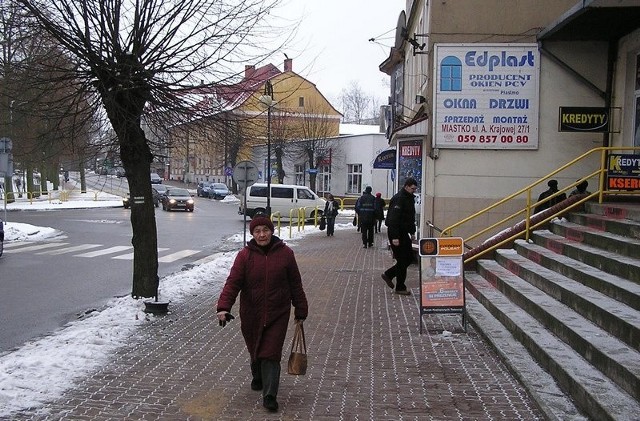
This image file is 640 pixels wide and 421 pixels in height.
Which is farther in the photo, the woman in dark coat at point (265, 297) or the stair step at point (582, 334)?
the woman in dark coat at point (265, 297)

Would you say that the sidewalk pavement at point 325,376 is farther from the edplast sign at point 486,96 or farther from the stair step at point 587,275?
the edplast sign at point 486,96

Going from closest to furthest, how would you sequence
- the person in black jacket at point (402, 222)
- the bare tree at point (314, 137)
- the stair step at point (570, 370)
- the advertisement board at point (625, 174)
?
the stair step at point (570, 370)
the person in black jacket at point (402, 222)
the advertisement board at point (625, 174)
the bare tree at point (314, 137)

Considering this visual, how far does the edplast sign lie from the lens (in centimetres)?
1441

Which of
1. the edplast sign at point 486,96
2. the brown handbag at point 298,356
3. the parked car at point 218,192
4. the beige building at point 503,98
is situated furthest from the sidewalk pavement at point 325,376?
the parked car at point 218,192

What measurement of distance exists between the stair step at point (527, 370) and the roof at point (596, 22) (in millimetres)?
6037

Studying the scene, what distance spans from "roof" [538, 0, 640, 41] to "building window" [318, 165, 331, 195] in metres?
44.4

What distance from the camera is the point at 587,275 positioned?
7.86 m

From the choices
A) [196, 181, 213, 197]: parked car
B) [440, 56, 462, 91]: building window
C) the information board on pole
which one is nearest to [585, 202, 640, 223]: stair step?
the information board on pole

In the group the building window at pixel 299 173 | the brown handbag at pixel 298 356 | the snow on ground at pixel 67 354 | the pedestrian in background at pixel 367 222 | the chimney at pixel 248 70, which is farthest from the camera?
the building window at pixel 299 173

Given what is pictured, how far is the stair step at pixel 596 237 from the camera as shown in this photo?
314 inches

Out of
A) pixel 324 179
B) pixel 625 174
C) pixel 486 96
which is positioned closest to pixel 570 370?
pixel 625 174

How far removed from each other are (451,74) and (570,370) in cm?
985

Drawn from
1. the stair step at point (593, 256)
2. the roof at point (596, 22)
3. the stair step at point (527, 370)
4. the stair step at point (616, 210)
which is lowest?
the stair step at point (527, 370)

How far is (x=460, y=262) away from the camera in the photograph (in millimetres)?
8297
